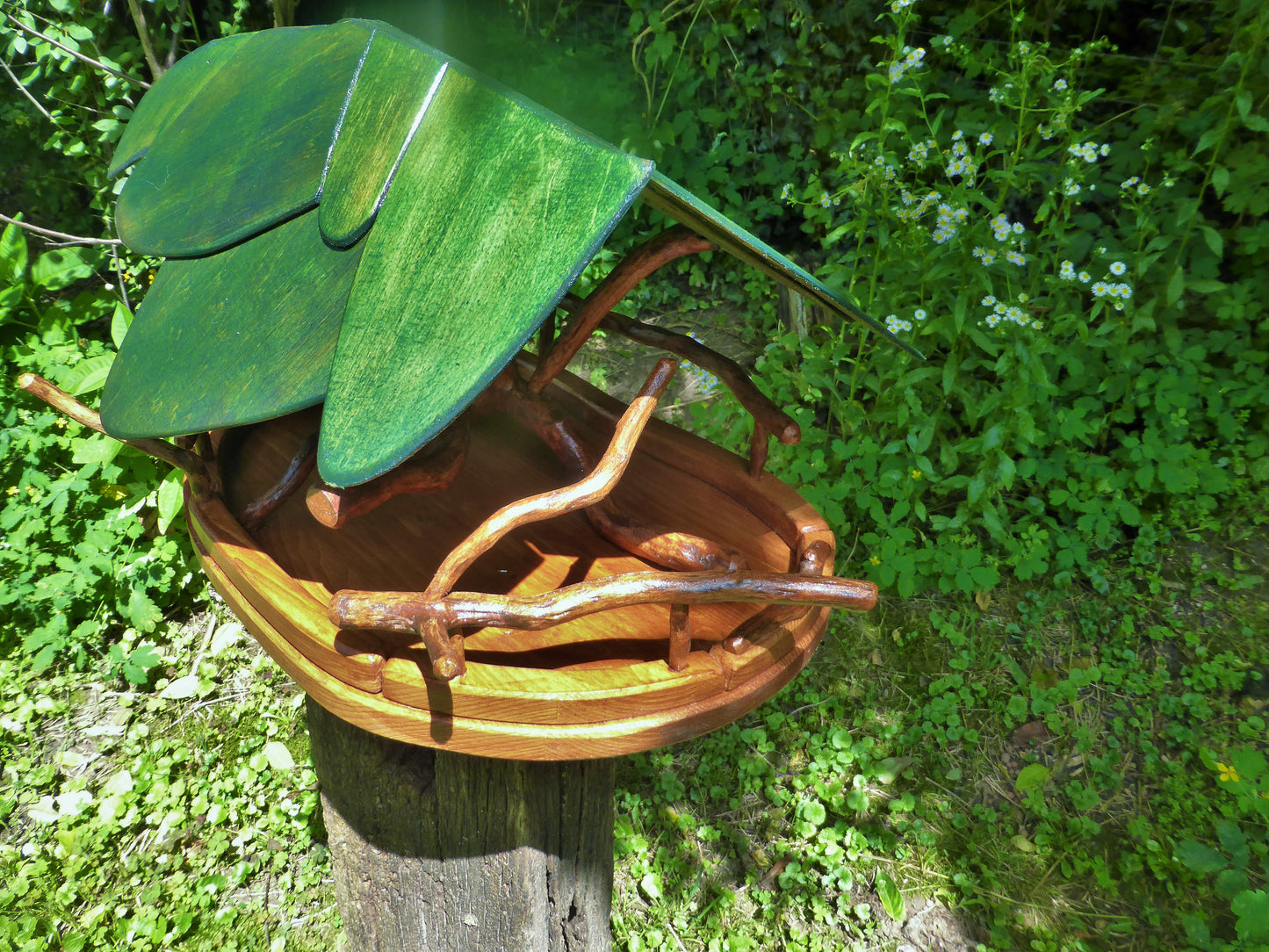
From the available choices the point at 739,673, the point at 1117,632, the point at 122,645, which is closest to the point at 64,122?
the point at 122,645

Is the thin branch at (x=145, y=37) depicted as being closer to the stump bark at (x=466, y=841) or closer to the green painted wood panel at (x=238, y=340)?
the green painted wood panel at (x=238, y=340)

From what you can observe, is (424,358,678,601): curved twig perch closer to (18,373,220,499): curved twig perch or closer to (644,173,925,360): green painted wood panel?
(644,173,925,360): green painted wood panel

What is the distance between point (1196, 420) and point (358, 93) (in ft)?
8.10

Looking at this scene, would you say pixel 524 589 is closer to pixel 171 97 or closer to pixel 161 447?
pixel 161 447

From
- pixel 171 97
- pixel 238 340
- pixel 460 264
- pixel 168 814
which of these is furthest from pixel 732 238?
pixel 168 814

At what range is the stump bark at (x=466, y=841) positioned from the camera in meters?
1.21

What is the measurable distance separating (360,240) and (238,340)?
168 mm

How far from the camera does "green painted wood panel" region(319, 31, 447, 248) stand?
2.51 ft

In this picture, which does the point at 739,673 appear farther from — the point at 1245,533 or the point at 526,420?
the point at 1245,533

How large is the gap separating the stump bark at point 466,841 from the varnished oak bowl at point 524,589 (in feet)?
1.07

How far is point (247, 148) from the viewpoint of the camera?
0.95m

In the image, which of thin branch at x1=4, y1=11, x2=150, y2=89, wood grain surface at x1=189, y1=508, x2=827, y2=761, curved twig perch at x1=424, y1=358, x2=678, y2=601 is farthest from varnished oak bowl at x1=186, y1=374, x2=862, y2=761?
thin branch at x1=4, y1=11, x2=150, y2=89

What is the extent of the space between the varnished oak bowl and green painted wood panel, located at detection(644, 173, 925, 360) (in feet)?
1.12

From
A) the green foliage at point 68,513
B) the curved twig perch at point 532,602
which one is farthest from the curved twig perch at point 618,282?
the green foliage at point 68,513
